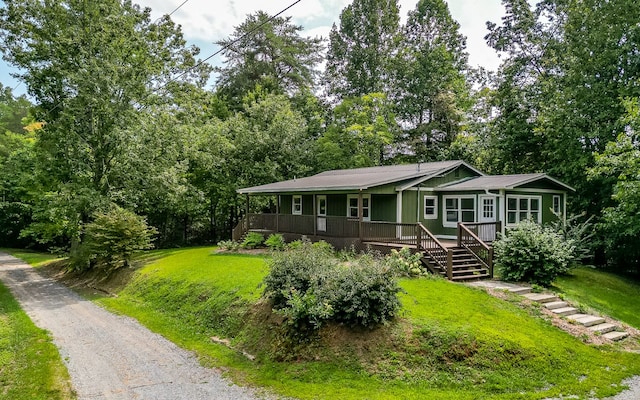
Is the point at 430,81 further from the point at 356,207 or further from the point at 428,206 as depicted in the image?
the point at 356,207

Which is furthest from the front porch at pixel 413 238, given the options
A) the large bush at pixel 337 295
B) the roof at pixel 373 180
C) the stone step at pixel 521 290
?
the large bush at pixel 337 295

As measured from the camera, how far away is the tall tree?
123 feet

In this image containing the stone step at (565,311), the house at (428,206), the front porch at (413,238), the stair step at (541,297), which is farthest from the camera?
the house at (428,206)

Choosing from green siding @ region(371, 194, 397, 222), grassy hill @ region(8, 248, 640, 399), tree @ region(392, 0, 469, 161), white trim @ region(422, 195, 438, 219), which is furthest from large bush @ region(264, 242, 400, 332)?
tree @ region(392, 0, 469, 161)

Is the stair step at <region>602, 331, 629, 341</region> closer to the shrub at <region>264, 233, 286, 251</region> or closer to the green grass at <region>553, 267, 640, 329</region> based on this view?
the green grass at <region>553, 267, 640, 329</region>

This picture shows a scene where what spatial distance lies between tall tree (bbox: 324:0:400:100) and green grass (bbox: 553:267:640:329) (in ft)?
82.9

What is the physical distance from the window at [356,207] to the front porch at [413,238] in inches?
66.3

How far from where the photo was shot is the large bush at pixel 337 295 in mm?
8570

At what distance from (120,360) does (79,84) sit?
15236 mm

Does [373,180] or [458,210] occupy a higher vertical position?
[373,180]

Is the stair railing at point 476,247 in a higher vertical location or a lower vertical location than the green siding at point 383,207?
lower

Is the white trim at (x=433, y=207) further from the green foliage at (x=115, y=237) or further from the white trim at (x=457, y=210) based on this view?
the green foliage at (x=115, y=237)

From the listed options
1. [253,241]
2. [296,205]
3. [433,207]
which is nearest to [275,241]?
[253,241]

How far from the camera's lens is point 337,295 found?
28.6ft
